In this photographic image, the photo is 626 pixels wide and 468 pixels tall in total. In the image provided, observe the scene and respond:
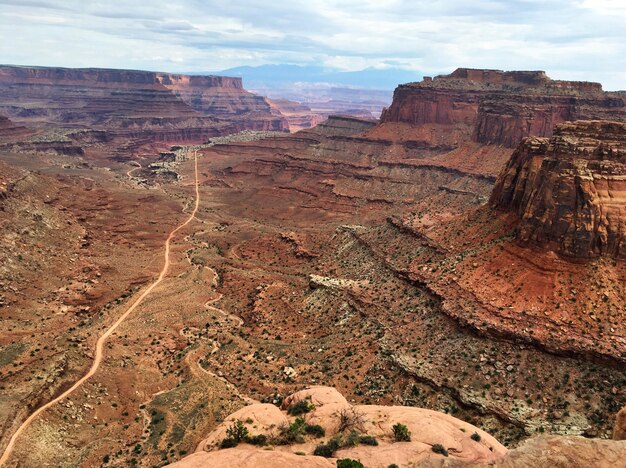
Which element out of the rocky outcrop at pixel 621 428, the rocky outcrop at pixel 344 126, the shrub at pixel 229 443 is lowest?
the shrub at pixel 229 443

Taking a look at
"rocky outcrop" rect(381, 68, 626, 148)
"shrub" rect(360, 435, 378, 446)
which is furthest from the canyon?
"rocky outcrop" rect(381, 68, 626, 148)

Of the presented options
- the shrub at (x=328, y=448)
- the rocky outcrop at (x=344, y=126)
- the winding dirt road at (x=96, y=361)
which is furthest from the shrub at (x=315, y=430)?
the rocky outcrop at (x=344, y=126)

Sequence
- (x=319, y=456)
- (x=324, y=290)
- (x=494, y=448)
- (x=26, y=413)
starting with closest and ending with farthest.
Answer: (x=319, y=456), (x=494, y=448), (x=26, y=413), (x=324, y=290)

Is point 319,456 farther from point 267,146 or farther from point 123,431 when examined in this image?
point 267,146

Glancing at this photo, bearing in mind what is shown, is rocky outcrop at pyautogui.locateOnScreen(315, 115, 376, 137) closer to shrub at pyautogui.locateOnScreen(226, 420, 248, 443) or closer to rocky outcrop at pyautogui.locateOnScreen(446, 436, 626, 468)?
shrub at pyautogui.locateOnScreen(226, 420, 248, 443)

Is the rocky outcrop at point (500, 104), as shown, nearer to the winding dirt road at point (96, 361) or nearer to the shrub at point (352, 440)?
the winding dirt road at point (96, 361)

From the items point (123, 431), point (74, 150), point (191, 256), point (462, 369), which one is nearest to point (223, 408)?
point (123, 431)
